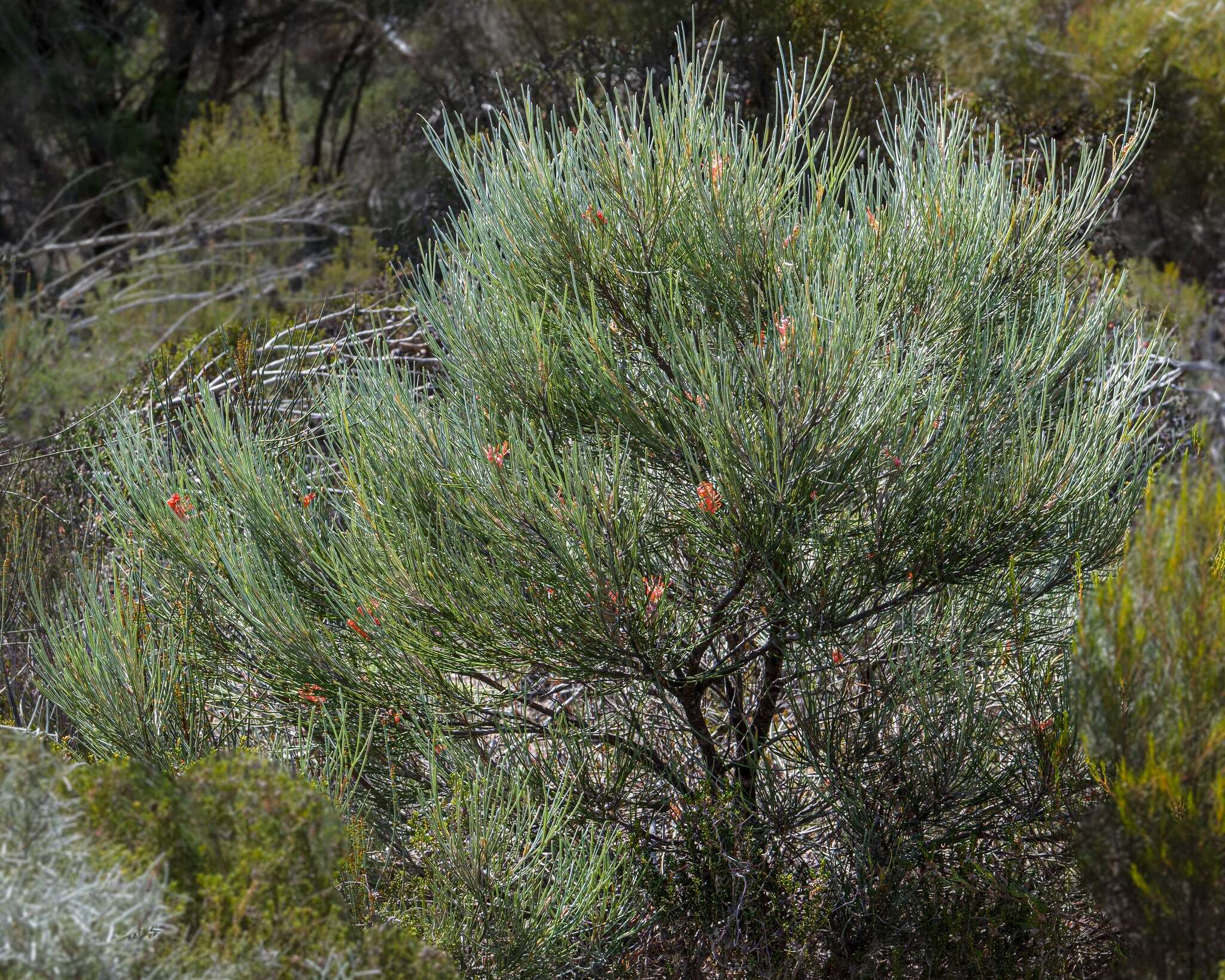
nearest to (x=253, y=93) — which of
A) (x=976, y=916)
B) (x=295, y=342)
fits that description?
(x=295, y=342)

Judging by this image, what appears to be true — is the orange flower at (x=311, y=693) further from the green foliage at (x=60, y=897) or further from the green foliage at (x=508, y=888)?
the green foliage at (x=60, y=897)

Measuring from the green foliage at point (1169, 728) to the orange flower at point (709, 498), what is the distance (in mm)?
893

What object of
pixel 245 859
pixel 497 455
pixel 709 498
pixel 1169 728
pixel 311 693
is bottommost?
pixel 311 693

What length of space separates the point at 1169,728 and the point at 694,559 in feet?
4.02

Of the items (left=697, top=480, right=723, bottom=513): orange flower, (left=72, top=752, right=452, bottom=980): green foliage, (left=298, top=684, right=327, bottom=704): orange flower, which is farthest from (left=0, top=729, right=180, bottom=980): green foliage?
(left=697, top=480, right=723, bottom=513): orange flower

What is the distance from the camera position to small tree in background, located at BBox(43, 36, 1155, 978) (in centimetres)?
271

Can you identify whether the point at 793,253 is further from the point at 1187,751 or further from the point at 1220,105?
the point at 1220,105

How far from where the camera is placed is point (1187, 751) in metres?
2.04

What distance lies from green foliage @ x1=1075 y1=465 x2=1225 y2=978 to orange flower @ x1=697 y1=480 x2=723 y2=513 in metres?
0.89

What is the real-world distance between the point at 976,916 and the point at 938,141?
2192 mm

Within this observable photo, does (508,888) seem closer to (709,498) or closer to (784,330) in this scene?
(709,498)

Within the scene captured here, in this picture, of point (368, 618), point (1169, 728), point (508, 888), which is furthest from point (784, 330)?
point (508, 888)

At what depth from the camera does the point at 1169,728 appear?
205cm

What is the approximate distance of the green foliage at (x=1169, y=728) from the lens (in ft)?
6.62
